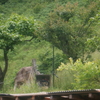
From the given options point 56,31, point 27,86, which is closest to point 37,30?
point 56,31

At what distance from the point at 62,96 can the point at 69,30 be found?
8086mm

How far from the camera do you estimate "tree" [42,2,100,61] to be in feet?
44.0

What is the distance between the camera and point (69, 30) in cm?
1341

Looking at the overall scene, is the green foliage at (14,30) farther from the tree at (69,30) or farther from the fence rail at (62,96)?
the fence rail at (62,96)

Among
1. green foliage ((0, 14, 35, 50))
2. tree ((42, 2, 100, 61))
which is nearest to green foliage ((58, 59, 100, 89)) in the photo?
tree ((42, 2, 100, 61))

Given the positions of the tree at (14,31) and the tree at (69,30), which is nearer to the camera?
the tree at (69,30)

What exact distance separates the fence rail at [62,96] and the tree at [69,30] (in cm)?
779

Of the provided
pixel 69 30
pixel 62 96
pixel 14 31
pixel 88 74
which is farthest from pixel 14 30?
pixel 62 96

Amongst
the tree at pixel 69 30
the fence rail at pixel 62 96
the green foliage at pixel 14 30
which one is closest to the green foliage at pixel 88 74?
the fence rail at pixel 62 96

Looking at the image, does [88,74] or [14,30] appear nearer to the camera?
[88,74]

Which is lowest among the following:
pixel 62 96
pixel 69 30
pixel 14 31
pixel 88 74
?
pixel 62 96

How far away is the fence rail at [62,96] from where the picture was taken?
5.22m

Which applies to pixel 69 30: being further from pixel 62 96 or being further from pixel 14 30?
pixel 62 96

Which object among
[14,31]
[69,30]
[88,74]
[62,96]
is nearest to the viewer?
[62,96]
